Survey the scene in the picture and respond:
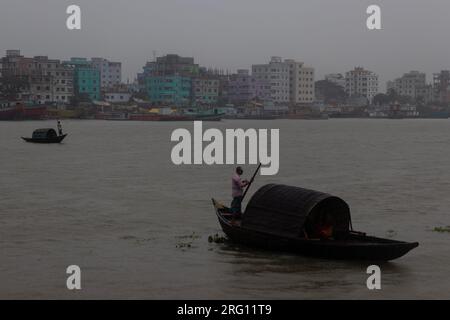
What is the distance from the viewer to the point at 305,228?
46.5ft

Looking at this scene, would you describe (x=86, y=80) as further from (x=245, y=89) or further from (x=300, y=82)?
(x=300, y=82)

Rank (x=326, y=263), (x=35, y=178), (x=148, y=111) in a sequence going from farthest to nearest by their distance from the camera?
(x=148, y=111) < (x=35, y=178) < (x=326, y=263)

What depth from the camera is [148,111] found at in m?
146

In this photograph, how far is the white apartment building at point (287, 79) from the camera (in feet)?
587

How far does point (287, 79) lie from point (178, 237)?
16616cm

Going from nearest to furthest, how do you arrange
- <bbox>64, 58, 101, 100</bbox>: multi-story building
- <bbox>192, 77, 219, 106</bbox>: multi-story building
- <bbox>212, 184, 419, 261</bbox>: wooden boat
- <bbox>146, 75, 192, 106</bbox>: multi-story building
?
<bbox>212, 184, 419, 261</bbox>: wooden boat, <bbox>64, 58, 101, 100</bbox>: multi-story building, <bbox>146, 75, 192, 106</bbox>: multi-story building, <bbox>192, 77, 219, 106</bbox>: multi-story building

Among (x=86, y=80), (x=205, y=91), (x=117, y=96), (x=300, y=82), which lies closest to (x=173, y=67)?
(x=205, y=91)

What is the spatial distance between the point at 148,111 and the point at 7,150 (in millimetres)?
94350

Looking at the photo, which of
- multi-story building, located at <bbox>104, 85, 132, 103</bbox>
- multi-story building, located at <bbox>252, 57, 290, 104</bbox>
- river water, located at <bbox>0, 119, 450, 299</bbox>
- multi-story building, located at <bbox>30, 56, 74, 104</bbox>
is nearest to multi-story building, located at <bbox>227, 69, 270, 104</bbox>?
multi-story building, located at <bbox>252, 57, 290, 104</bbox>

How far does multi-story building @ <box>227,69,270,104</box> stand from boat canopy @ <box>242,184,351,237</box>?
512 feet

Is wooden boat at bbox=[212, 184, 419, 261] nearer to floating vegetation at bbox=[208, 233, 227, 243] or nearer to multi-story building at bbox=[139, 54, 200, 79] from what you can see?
floating vegetation at bbox=[208, 233, 227, 243]

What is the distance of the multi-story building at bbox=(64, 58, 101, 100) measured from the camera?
14600 cm
